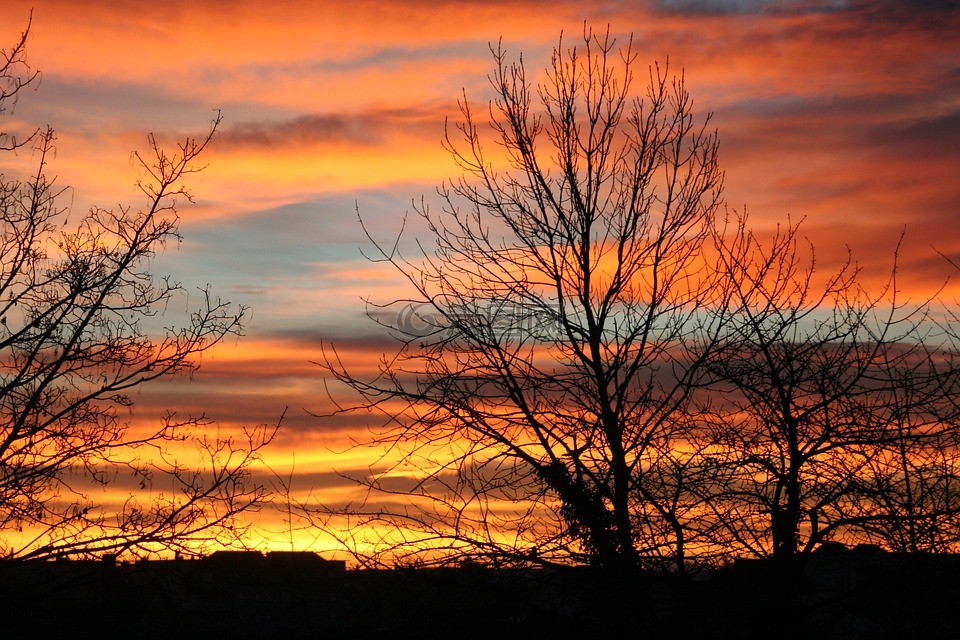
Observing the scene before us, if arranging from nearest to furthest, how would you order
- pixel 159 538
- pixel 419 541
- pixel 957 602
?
pixel 957 602 → pixel 419 541 → pixel 159 538

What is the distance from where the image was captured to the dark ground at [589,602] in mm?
8117

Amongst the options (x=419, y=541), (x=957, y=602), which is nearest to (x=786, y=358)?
(x=957, y=602)

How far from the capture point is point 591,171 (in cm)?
1041

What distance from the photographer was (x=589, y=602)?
28.3 ft

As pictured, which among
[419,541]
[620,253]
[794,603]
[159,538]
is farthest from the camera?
[159,538]

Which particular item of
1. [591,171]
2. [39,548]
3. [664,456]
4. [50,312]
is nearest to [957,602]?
[664,456]

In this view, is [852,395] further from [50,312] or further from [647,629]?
[50,312]

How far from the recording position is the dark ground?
26.6ft

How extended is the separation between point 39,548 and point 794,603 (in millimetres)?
7851

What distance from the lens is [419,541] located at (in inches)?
360

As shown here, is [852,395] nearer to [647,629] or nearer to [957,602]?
[957,602]

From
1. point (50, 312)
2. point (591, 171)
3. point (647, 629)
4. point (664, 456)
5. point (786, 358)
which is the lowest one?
point (647, 629)

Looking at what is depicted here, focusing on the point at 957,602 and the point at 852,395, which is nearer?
the point at 957,602

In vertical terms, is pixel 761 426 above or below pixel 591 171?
below
